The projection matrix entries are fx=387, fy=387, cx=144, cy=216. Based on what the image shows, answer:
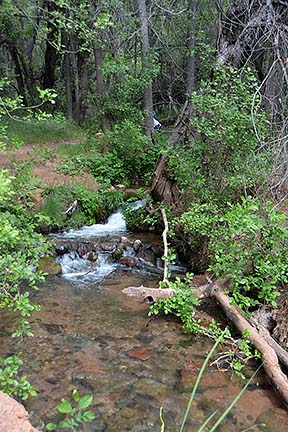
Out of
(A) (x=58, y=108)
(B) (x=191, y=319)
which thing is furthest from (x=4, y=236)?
(A) (x=58, y=108)

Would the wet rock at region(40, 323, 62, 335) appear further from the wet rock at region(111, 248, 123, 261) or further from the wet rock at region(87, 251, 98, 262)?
the wet rock at region(111, 248, 123, 261)

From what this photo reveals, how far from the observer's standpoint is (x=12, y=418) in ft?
5.96

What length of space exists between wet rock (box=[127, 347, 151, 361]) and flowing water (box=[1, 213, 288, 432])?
0.04 ft

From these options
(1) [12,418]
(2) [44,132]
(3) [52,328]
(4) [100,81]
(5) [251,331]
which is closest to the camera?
(1) [12,418]

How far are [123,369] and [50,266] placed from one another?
10.7 ft

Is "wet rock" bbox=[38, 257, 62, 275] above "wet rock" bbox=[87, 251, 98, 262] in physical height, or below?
above

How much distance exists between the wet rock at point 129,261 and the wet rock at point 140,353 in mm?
2873

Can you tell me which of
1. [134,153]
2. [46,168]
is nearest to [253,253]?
[134,153]

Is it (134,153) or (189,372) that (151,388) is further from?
(134,153)

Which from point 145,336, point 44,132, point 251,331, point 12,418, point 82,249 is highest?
point 12,418

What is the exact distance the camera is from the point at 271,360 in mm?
Answer: 3992

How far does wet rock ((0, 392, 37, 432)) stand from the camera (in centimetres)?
175

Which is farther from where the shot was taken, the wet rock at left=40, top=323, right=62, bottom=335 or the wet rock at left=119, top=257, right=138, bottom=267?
the wet rock at left=119, top=257, right=138, bottom=267

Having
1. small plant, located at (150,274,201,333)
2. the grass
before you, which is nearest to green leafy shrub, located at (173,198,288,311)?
small plant, located at (150,274,201,333)
